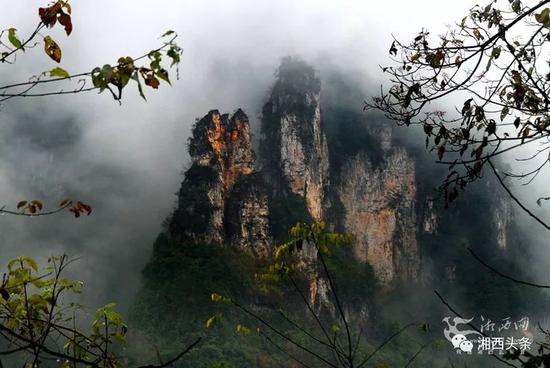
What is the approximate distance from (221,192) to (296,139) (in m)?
9.24

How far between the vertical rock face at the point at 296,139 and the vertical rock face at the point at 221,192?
4.44 meters

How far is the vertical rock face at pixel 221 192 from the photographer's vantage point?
3644cm

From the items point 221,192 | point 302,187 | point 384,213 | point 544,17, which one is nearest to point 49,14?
point 544,17

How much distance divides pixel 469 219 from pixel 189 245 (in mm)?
28449

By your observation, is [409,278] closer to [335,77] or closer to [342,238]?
[335,77]

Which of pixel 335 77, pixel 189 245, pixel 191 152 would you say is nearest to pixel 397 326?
pixel 189 245

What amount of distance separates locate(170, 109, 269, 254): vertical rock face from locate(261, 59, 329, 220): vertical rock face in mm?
4443

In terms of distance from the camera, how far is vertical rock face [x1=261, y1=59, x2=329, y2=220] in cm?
4250

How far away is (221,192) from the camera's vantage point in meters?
37.4

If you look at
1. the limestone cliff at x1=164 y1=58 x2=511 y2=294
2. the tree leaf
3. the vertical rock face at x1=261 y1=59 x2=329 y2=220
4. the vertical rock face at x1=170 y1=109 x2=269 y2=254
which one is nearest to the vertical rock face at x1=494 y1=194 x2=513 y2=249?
the limestone cliff at x1=164 y1=58 x2=511 y2=294

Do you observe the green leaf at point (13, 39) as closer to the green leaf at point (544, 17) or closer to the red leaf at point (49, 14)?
the red leaf at point (49, 14)

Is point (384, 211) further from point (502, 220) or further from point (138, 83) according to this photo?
point (138, 83)

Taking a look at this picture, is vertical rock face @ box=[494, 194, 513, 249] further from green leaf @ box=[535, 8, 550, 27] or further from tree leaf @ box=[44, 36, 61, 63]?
tree leaf @ box=[44, 36, 61, 63]

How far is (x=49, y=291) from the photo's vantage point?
240 cm
